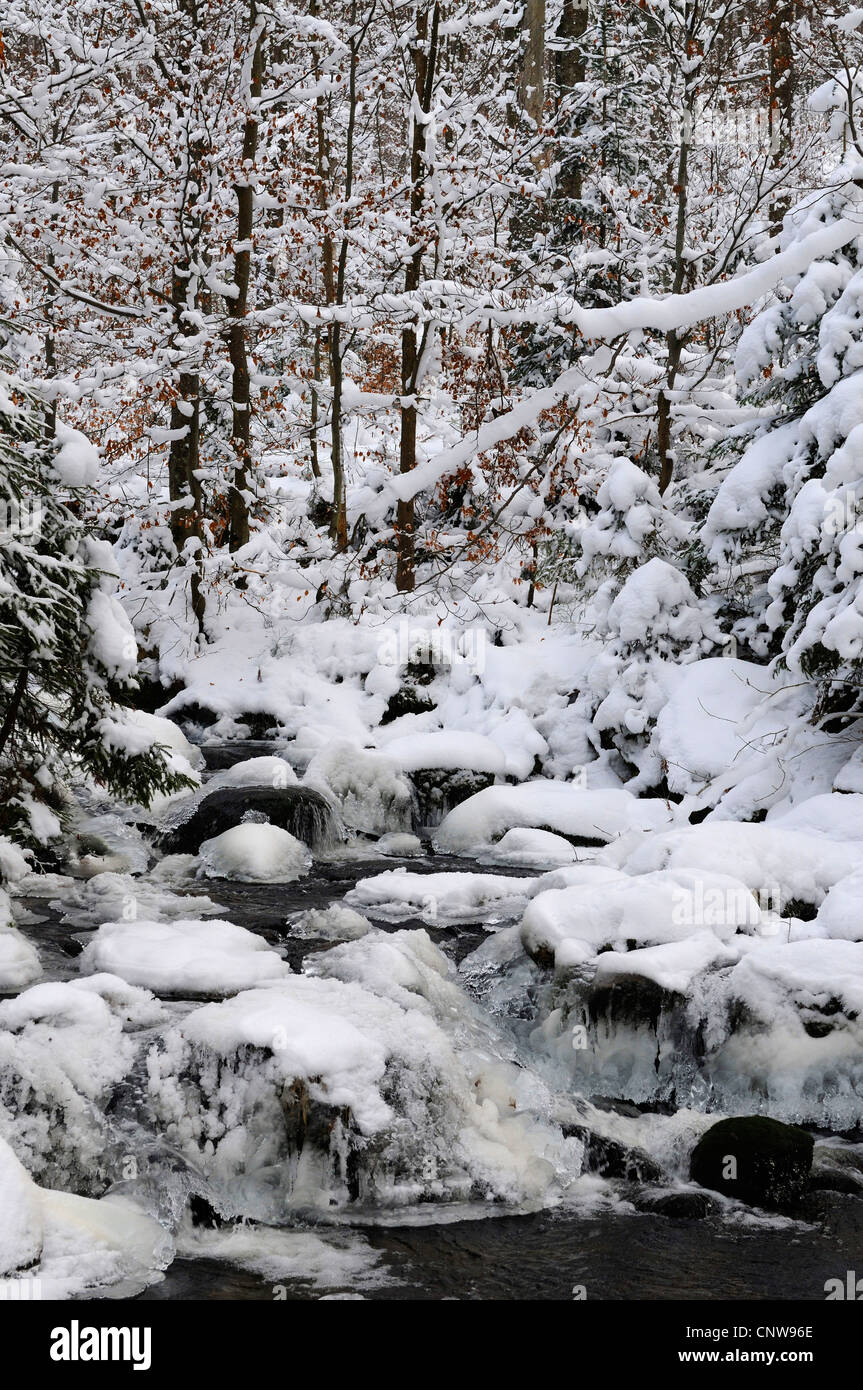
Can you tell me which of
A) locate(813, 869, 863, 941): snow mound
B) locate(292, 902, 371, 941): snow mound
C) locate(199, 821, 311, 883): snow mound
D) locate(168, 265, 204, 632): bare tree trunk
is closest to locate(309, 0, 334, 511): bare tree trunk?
locate(168, 265, 204, 632): bare tree trunk

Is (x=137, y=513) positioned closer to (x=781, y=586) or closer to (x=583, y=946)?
(x=781, y=586)

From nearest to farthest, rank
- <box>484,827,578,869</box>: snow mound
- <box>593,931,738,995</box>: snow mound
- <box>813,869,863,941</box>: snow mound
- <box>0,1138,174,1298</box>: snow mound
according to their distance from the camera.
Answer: <box>0,1138,174,1298</box>: snow mound → <box>593,931,738,995</box>: snow mound → <box>813,869,863,941</box>: snow mound → <box>484,827,578,869</box>: snow mound

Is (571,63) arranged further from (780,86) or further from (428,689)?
(428,689)

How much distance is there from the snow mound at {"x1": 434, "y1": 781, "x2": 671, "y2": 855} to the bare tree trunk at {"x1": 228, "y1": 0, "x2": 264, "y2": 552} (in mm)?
6181

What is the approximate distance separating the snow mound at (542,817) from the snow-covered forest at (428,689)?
5 centimetres

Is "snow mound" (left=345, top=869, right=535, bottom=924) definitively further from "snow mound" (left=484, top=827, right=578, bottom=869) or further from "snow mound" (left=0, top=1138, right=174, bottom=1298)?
"snow mound" (left=0, top=1138, right=174, bottom=1298)

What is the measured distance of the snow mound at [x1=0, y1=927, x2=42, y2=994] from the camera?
6262mm

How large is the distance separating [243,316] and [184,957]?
992 centimetres

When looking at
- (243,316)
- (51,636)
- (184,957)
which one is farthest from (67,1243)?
(243,316)

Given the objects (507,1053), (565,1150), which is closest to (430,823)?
(507,1053)

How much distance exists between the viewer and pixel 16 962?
639cm

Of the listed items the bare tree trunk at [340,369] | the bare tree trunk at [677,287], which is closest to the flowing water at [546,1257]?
the bare tree trunk at [677,287]

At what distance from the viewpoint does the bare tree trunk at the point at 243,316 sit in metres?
13.4

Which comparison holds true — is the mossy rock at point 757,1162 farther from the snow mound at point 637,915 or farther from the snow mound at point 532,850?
the snow mound at point 532,850
